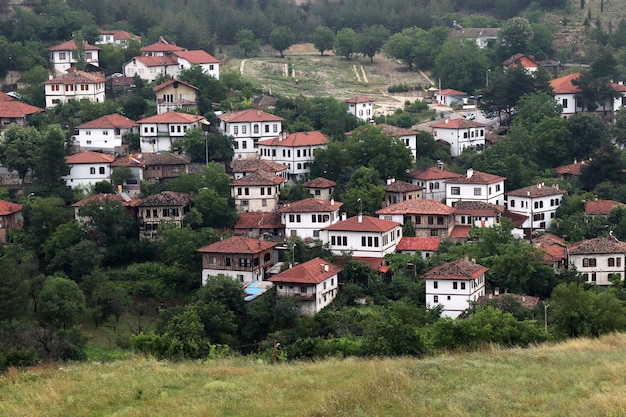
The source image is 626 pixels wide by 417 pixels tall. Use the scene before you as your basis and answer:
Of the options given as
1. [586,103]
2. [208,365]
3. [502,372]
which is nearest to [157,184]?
[586,103]

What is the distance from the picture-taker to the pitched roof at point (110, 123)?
49.7 meters

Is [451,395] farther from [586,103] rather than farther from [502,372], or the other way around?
[586,103]

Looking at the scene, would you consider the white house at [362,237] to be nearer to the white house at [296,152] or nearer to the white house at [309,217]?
the white house at [309,217]

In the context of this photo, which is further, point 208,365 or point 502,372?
point 208,365

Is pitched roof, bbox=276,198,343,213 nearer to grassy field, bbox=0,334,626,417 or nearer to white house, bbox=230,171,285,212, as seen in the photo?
white house, bbox=230,171,285,212

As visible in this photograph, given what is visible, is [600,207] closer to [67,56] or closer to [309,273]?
[309,273]

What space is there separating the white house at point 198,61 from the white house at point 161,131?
890cm

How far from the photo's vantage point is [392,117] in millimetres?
56500

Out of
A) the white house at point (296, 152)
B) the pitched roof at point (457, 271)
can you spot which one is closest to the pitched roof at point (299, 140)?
the white house at point (296, 152)

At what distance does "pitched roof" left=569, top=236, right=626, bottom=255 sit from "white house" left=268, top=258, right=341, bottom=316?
851 cm

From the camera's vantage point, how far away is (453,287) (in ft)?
122

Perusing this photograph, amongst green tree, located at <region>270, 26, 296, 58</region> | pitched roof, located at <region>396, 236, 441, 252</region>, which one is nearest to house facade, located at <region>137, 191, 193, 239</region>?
pitched roof, located at <region>396, 236, 441, 252</region>

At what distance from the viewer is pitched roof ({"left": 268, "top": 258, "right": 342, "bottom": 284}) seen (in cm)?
3719

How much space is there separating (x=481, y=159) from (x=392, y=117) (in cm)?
840
